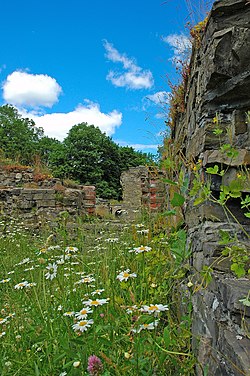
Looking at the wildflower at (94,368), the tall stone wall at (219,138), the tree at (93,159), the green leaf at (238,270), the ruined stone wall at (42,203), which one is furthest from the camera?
the tree at (93,159)

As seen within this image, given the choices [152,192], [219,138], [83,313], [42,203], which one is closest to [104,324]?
[83,313]

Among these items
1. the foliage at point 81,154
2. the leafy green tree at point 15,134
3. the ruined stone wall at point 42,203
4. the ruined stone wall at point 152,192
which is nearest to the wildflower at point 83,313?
the ruined stone wall at point 152,192

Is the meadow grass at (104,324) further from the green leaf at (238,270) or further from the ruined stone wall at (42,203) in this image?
the ruined stone wall at (42,203)

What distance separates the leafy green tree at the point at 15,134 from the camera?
31.4 m

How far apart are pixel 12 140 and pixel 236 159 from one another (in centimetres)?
3242

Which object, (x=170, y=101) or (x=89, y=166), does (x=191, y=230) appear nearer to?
(x=170, y=101)

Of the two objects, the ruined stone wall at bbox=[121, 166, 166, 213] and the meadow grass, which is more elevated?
the ruined stone wall at bbox=[121, 166, 166, 213]

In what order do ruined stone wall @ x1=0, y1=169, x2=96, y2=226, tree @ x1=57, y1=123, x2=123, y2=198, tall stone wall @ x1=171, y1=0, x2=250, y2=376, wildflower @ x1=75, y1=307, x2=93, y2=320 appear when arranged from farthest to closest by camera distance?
tree @ x1=57, y1=123, x2=123, y2=198 < ruined stone wall @ x1=0, y1=169, x2=96, y2=226 < tall stone wall @ x1=171, y1=0, x2=250, y2=376 < wildflower @ x1=75, y1=307, x2=93, y2=320

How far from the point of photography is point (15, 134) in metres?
33.0

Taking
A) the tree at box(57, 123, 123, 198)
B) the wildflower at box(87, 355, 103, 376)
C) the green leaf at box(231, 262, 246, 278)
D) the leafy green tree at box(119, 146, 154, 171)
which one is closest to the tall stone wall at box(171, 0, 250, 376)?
the green leaf at box(231, 262, 246, 278)

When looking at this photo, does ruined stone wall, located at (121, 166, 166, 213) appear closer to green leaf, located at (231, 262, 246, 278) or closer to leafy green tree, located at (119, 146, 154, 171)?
green leaf, located at (231, 262, 246, 278)

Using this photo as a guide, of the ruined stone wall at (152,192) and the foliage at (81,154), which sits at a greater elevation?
the foliage at (81,154)

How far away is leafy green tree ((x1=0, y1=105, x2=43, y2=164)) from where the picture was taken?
103 feet

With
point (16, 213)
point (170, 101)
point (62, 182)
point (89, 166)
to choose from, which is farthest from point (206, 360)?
point (89, 166)
